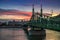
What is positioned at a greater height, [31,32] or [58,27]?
[58,27]

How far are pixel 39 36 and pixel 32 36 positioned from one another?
228 centimetres

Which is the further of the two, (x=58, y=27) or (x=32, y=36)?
(x=32, y=36)

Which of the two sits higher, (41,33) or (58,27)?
(58,27)

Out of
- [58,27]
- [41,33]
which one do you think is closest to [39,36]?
[41,33]

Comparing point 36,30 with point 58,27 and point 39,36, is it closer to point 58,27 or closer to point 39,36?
point 39,36

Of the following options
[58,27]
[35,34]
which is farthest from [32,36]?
[58,27]

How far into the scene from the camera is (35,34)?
76312 millimetres

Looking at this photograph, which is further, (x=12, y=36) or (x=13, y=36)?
(x=13, y=36)

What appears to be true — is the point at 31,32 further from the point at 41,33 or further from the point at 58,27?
the point at 58,27

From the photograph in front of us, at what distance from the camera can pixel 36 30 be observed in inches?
2965

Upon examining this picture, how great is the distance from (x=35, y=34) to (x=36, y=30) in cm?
170

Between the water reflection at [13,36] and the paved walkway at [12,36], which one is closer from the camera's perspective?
the paved walkway at [12,36]

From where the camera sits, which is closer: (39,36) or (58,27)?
(58,27)

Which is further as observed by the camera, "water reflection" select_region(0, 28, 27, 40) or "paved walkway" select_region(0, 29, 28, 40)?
"water reflection" select_region(0, 28, 27, 40)
